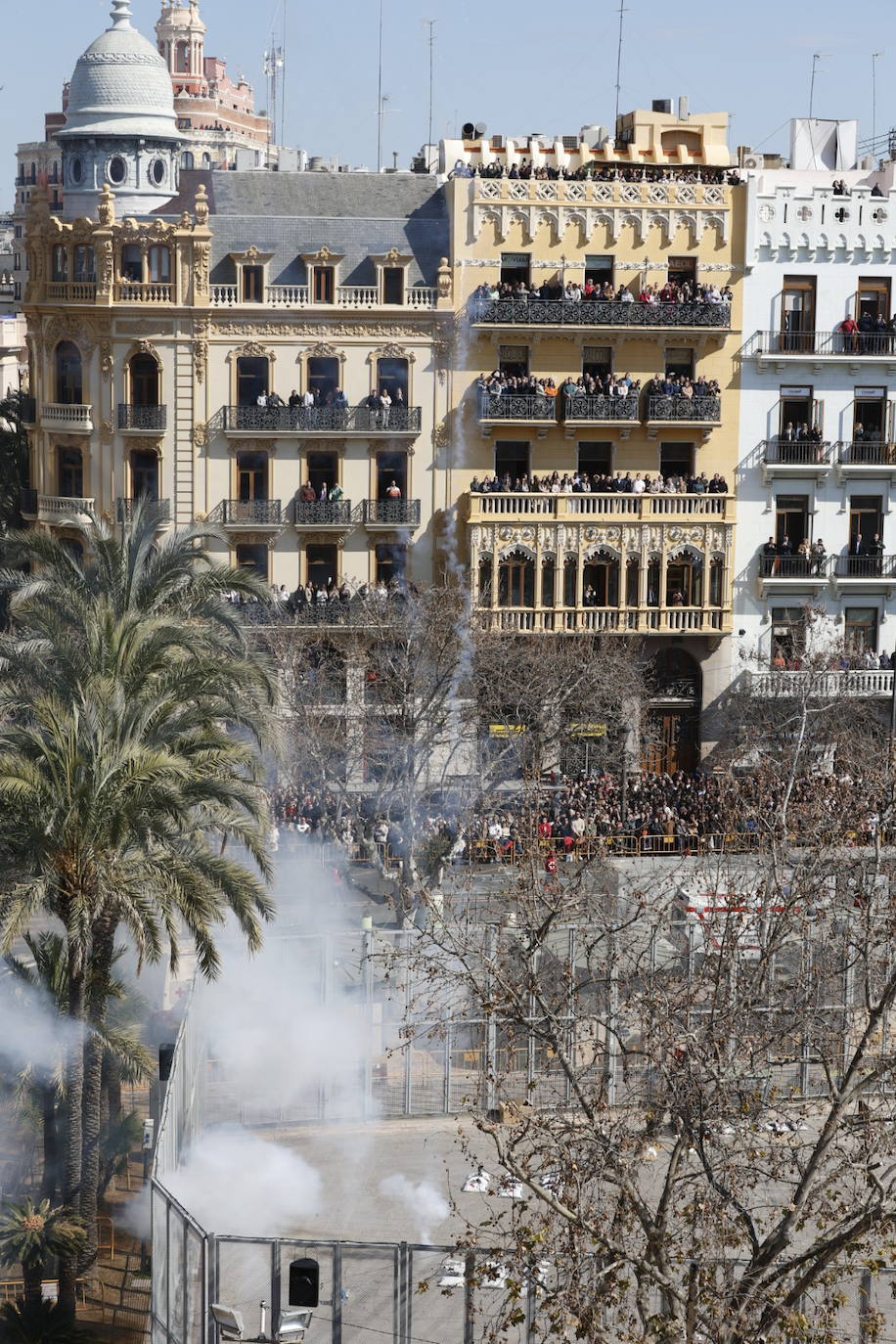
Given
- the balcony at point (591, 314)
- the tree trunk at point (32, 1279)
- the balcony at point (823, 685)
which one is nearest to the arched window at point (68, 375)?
the balcony at point (591, 314)

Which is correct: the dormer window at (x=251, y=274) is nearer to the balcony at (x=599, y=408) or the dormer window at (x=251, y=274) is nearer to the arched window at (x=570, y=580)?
the balcony at (x=599, y=408)

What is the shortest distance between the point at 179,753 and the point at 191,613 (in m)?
4.76

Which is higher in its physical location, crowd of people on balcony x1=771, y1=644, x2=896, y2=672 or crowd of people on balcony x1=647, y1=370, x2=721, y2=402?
crowd of people on balcony x1=647, y1=370, x2=721, y2=402

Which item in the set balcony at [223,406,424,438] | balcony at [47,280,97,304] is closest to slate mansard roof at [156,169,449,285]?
balcony at [47,280,97,304]

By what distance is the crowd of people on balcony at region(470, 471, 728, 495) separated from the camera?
5394 cm

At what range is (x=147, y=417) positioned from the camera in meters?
53.0

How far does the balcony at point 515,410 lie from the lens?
53.8m

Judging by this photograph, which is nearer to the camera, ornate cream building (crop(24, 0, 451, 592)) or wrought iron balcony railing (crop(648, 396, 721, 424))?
ornate cream building (crop(24, 0, 451, 592))

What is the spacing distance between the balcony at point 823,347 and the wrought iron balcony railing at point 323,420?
967 cm

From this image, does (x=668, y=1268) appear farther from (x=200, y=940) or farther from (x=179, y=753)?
(x=179, y=753)

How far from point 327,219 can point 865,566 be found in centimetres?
1748

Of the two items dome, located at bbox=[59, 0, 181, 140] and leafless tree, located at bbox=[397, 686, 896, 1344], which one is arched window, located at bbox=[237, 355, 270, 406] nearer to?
dome, located at bbox=[59, 0, 181, 140]

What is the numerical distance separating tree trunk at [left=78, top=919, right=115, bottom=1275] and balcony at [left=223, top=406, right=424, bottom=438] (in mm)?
26522

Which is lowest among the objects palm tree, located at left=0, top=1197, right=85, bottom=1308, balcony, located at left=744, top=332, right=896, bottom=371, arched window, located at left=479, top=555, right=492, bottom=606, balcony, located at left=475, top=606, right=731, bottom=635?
palm tree, located at left=0, top=1197, right=85, bottom=1308
